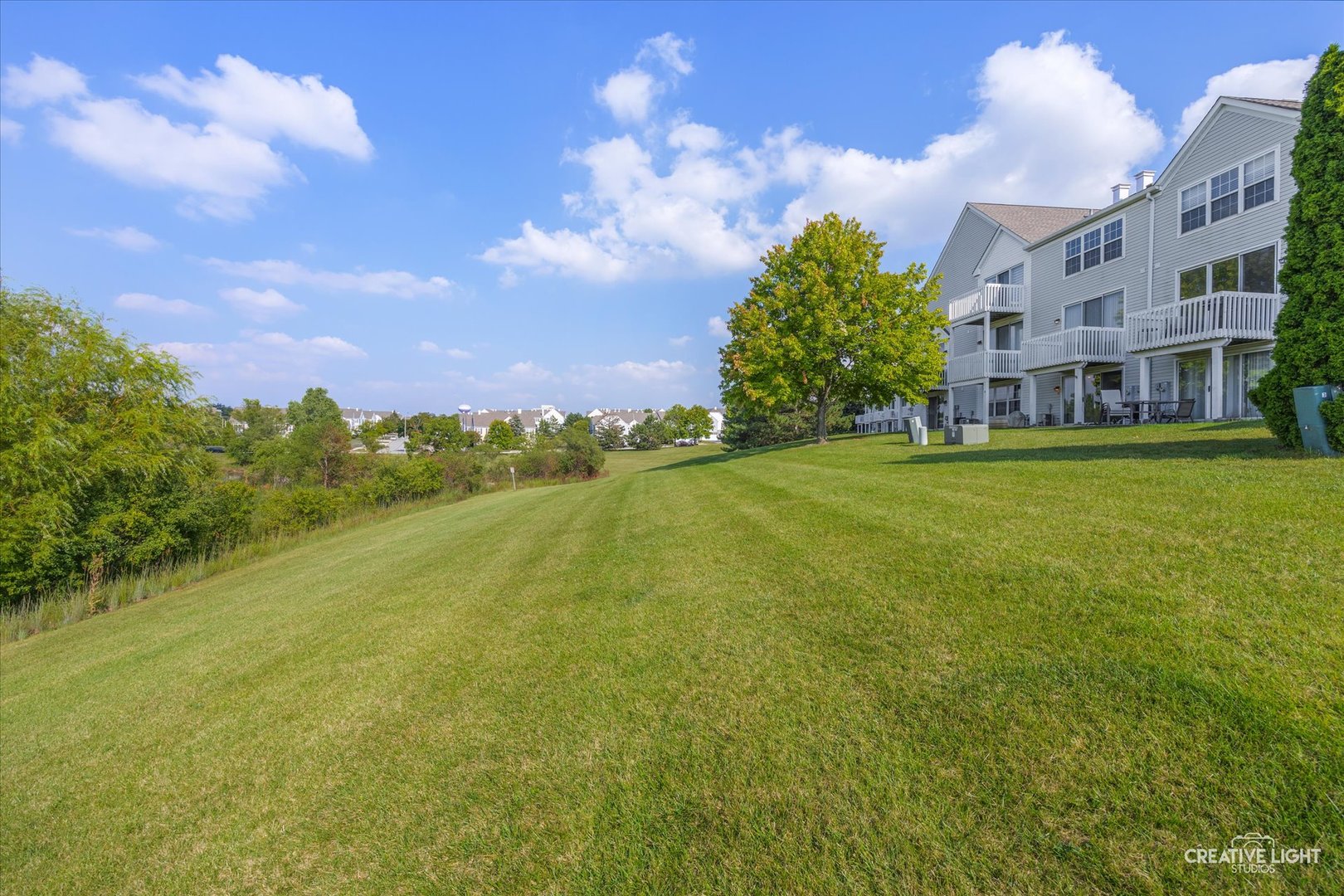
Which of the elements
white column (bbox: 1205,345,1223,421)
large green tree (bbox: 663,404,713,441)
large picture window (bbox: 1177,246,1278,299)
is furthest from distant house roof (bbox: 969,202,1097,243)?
large green tree (bbox: 663,404,713,441)

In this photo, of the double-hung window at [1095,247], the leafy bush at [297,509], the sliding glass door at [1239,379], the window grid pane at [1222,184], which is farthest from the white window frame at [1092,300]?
the leafy bush at [297,509]

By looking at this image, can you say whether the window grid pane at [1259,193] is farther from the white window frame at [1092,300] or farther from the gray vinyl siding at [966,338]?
the gray vinyl siding at [966,338]

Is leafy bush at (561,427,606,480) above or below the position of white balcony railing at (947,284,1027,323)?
below

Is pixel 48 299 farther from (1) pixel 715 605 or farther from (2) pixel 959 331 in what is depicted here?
(2) pixel 959 331

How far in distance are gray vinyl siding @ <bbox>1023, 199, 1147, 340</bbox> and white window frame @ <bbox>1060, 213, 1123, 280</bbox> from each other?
3 centimetres

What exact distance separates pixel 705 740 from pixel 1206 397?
1840 centimetres

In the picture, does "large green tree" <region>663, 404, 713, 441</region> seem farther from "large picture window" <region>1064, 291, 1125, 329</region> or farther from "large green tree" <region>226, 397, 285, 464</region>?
"large picture window" <region>1064, 291, 1125, 329</region>

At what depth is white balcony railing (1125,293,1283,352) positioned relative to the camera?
12.6m

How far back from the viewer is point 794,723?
279 centimetres

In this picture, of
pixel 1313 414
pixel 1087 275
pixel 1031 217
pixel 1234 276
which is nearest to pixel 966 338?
pixel 1031 217

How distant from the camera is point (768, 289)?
20641 millimetres

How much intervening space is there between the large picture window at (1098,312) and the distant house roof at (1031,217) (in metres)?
4.57

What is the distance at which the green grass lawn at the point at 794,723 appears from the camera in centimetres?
199

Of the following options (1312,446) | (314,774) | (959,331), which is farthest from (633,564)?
(959,331)
